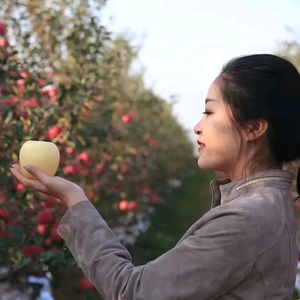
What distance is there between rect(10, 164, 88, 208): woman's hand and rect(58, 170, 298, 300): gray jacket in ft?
0.22

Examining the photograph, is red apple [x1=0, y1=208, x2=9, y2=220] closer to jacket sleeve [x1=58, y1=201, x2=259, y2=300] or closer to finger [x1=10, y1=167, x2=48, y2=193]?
finger [x1=10, y1=167, x2=48, y2=193]

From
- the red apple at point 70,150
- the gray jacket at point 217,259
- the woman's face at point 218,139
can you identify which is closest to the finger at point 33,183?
the gray jacket at point 217,259

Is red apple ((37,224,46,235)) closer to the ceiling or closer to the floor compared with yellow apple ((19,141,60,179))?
closer to the floor

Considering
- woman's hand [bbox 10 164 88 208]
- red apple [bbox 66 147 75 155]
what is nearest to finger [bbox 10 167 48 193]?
woman's hand [bbox 10 164 88 208]

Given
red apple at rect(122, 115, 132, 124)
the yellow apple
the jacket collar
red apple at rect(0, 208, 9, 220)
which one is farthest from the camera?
red apple at rect(122, 115, 132, 124)

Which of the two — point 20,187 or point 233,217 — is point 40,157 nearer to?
point 233,217

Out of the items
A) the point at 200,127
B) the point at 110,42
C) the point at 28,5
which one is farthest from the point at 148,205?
the point at 200,127

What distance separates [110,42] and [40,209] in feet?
3.86

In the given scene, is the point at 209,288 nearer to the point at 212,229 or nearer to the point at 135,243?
the point at 212,229

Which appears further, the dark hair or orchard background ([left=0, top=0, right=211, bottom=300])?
orchard background ([left=0, top=0, right=211, bottom=300])

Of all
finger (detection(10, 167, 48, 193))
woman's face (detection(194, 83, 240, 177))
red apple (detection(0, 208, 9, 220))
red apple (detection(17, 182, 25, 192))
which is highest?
woman's face (detection(194, 83, 240, 177))

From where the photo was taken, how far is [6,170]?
3533 mm

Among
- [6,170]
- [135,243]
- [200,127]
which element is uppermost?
[200,127]

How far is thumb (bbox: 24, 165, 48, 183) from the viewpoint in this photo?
130 cm
